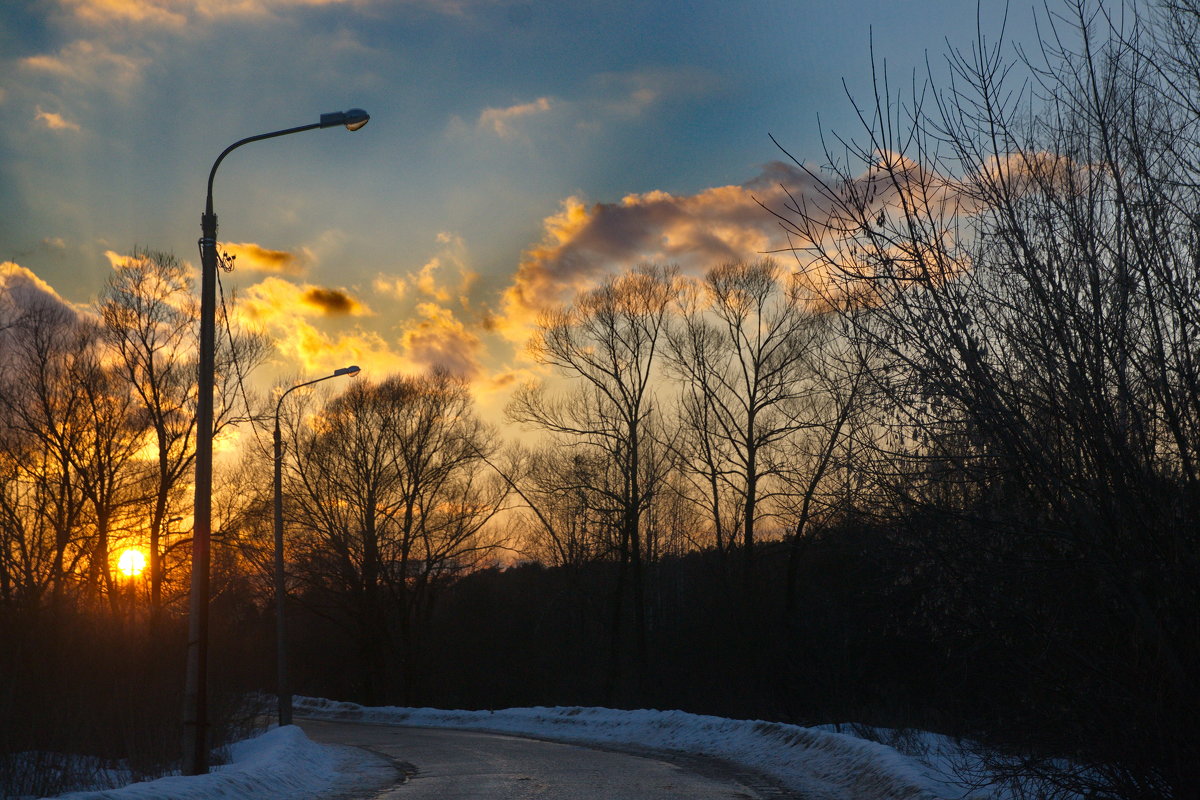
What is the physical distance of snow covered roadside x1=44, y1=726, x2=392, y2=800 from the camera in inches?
390

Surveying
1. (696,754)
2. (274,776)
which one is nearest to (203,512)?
(274,776)

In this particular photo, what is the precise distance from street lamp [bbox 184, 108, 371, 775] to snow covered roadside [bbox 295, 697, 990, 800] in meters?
7.46

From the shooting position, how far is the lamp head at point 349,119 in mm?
12122

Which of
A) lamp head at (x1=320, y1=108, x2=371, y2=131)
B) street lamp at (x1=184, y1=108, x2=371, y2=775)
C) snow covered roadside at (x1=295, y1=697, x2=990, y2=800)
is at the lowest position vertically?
snow covered roadside at (x1=295, y1=697, x2=990, y2=800)

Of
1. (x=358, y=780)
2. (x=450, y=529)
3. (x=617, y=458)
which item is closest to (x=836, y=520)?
(x=358, y=780)

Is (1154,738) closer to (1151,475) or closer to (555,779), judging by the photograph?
(1151,475)

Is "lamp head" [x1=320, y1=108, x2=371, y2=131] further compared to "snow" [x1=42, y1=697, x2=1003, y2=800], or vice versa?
"lamp head" [x1=320, y1=108, x2=371, y2=131]

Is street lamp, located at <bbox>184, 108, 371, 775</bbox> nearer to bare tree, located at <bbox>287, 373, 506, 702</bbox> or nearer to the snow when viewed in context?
the snow

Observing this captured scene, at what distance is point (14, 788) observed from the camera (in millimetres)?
13109

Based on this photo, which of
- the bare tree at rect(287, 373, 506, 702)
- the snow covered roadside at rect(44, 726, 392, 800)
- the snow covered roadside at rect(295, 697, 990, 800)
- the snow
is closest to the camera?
the snow covered roadside at rect(44, 726, 392, 800)

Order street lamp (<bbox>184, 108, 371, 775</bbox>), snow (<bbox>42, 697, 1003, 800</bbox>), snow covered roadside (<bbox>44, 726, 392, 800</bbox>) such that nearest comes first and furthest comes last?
1. snow covered roadside (<bbox>44, 726, 392, 800</bbox>)
2. snow (<bbox>42, 697, 1003, 800</bbox>)
3. street lamp (<bbox>184, 108, 371, 775</bbox>)

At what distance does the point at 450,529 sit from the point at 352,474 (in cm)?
494

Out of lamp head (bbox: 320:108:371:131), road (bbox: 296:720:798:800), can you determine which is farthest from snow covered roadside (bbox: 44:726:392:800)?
lamp head (bbox: 320:108:371:131)

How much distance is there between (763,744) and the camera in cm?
1694
